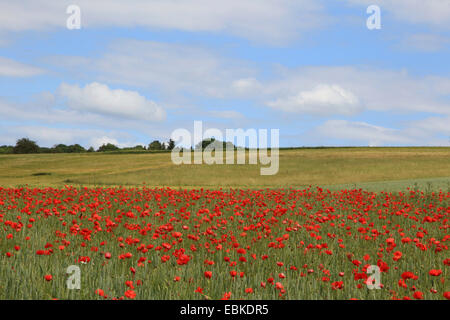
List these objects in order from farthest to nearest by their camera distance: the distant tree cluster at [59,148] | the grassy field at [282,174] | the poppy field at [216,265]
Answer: the distant tree cluster at [59,148]
the grassy field at [282,174]
the poppy field at [216,265]

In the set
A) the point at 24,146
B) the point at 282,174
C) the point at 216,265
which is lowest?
the point at 216,265

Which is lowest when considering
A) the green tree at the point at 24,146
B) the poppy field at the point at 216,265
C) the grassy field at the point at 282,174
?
the poppy field at the point at 216,265

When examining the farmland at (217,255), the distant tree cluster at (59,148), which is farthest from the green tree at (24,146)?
the farmland at (217,255)

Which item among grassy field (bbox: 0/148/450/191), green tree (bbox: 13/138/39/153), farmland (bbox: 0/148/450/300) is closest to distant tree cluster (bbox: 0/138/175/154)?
green tree (bbox: 13/138/39/153)

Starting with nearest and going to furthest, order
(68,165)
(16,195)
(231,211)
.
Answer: (231,211), (16,195), (68,165)

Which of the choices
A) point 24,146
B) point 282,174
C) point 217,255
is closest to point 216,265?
point 217,255

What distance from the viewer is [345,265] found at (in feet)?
20.6

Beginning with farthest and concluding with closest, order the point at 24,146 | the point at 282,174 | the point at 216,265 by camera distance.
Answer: the point at 24,146
the point at 282,174
the point at 216,265

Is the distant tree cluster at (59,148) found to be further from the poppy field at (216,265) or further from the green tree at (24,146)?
the poppy field at (216,265)

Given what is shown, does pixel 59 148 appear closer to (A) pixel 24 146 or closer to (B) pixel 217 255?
(A) pixel 24 146
